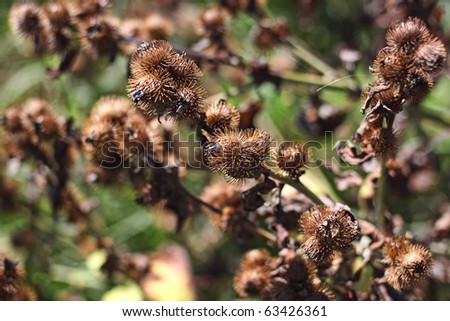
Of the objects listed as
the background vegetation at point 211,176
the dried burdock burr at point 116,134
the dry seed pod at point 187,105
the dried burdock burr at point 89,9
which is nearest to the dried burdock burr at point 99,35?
the dried burdock burr at point 89,9

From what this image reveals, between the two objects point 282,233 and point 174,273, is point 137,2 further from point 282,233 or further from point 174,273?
point 282,233

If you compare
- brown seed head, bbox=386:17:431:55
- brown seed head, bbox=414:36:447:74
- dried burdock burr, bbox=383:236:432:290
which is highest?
brown seed head, bbox=386:17:431:55

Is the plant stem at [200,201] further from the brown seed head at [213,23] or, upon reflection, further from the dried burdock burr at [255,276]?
the brown seed head at [213,23]

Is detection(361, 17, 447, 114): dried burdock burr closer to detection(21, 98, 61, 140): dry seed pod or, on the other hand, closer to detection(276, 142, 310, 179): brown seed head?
detection(276, 142, 310, 179): brown seed head

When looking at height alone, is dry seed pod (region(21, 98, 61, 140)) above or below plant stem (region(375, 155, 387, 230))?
above

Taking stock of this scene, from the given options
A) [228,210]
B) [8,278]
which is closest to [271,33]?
[228,210]

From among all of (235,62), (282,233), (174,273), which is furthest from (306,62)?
(174,273)

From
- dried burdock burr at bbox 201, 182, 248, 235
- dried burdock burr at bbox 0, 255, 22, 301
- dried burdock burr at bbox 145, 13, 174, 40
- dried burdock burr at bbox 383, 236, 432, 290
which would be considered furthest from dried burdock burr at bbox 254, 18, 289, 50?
dried burdock burr at bbox 0, 255, 22, 301
